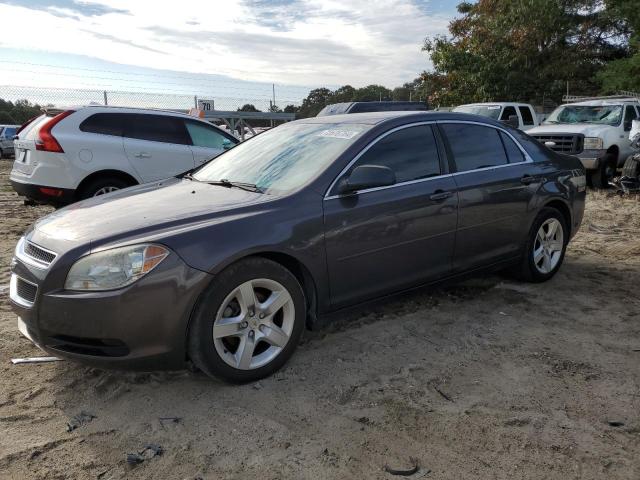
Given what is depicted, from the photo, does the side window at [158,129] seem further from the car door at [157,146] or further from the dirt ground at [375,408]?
the dirt ground at [375,408]

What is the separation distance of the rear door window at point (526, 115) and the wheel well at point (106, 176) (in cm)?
1133

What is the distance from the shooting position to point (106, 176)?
7.37 m

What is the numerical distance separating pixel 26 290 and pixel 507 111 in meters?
13.8

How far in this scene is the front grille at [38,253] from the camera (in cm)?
302

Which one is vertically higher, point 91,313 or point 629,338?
point 91,313

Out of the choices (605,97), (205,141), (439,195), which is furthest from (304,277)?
(605,97)

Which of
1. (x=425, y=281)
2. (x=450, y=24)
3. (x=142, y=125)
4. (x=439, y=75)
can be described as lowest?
(x=425, y=281)

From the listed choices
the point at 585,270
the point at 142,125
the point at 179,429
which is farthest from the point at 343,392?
the point at 142,125

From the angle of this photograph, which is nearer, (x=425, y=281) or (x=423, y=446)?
(x=423, y=446)

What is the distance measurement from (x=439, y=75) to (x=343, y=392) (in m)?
25.6

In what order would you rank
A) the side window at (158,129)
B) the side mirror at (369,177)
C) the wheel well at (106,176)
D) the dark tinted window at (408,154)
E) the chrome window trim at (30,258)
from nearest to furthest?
the chrome window trim at (30,258), the side mirror at (369,177), the dark tinted window at (408,154), the wheel well at (106,176), the side window at (158,129)

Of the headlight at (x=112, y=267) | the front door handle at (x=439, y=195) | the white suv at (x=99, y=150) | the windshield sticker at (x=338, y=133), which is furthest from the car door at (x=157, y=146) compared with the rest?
the headlight at (x=112, y=267)

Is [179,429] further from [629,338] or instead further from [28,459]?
[629,338]

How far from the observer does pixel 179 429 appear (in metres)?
2.83
